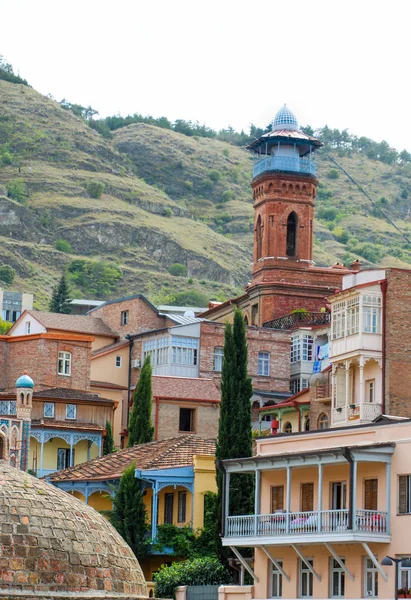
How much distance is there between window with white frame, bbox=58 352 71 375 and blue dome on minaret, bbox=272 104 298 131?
28.5 meters

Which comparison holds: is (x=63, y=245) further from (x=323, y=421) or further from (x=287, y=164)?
(x=323, y=421)

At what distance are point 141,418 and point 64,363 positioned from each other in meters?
12.2

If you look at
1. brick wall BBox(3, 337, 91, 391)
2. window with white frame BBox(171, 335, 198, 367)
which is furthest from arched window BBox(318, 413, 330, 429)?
brick wall BBox(3, 337, 91, 391)

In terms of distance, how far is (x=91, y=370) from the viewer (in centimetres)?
7762

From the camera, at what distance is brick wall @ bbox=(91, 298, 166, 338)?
3265 inches

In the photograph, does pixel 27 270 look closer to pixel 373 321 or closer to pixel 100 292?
pixel 100 292

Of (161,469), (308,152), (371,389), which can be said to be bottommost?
(161,469)

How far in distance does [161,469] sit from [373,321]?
48.5 ft

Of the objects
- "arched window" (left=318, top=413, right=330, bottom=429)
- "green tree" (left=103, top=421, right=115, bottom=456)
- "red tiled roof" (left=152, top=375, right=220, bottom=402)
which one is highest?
"red tiled roof" (left=152, top=375, right=220, bottom=402)

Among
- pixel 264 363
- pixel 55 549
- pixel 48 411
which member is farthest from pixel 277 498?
pixel 264 363

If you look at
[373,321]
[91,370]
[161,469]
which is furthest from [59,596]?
[91,370]

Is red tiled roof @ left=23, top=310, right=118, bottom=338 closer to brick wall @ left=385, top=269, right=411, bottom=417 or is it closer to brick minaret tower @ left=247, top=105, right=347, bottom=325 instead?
brick minaret tower @ left=247, top=105, right=347, bottom=325

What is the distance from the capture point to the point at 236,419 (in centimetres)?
5041

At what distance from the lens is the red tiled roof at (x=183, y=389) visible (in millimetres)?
→ 69375
